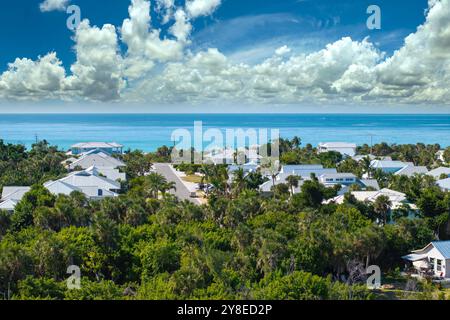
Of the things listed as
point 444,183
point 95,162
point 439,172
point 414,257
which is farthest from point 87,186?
point 439,172

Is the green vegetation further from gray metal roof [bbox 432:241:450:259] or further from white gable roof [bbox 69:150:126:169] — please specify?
white gable roof [bbox 69:150:126:169]

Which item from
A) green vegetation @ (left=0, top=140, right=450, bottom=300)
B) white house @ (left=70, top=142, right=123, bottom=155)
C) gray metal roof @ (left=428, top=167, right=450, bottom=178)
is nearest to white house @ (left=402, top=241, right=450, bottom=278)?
green vegetation @ (left=0, top=140, right=450, bottom=300)

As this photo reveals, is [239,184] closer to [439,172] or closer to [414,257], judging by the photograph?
[414,257]

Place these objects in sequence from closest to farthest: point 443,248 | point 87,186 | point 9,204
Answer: point 443,248
point 9,204
point 87,186

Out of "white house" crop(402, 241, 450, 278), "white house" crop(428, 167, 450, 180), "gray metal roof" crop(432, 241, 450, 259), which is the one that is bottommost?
"white house" crop(402, 241, 450, 278)

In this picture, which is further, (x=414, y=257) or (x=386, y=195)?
(x=386, y=195)

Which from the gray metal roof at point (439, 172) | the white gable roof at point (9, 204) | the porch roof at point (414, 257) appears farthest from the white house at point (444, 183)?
the white gable roof at point (9, 204)

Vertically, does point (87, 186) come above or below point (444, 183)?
below
